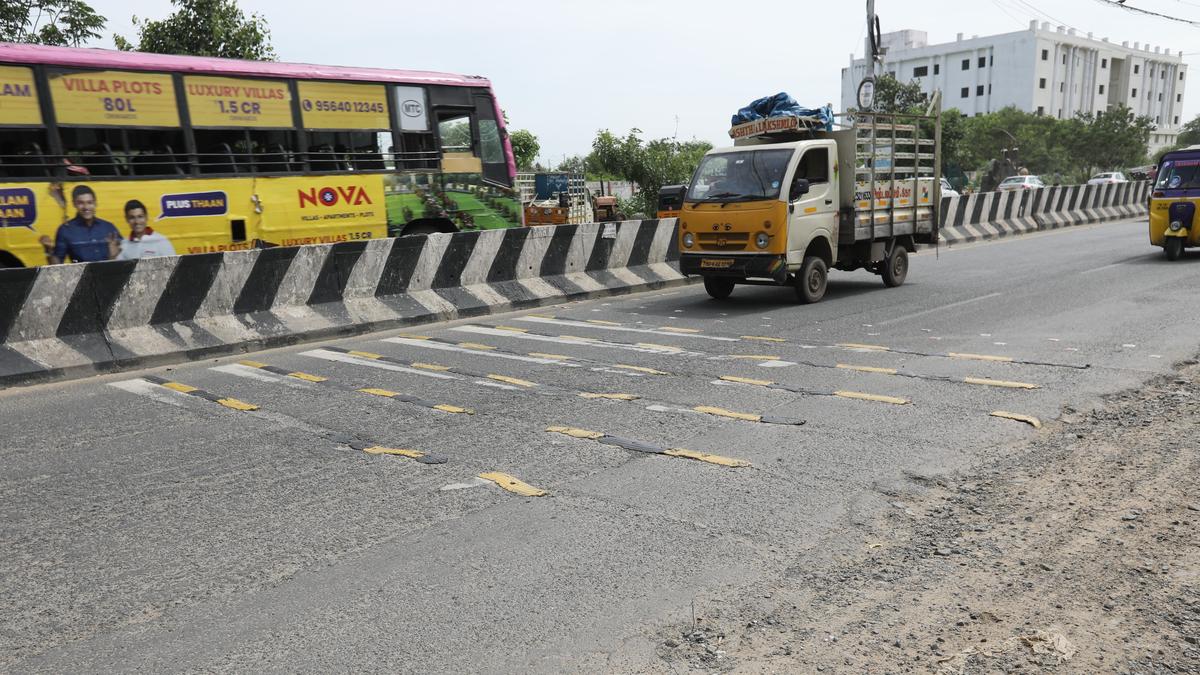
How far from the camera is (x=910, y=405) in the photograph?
645cm

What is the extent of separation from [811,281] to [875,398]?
548 cm

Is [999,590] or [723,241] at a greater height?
[723,241]

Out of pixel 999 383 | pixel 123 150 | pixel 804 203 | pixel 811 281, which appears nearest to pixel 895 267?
pixel 811 281

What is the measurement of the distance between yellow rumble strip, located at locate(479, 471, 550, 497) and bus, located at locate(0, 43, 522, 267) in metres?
8.74

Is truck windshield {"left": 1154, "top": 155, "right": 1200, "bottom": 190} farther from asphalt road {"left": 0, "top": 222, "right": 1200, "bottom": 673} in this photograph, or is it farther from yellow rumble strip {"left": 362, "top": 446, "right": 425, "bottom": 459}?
yellow rumble strip {"left": 362, "top": 446, "right": 425, "bottom": 459}

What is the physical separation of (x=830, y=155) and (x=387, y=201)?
22.2ft

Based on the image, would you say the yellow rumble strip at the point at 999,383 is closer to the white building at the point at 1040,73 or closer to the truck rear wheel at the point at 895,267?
the truck rear wheel at the point at 895,267

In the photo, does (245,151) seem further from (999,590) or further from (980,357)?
(999,590)

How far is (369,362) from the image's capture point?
28.5ft

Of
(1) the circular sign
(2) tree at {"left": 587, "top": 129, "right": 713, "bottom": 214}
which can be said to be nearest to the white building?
(2) tree at {"left": 587, "top": 129, "right": 713, "bottom": 214}

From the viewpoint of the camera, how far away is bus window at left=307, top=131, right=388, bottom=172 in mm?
13203

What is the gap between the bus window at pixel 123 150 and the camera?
36.7ft

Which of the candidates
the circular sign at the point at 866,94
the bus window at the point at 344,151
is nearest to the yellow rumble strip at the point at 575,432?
the bus window at the point at 344,151

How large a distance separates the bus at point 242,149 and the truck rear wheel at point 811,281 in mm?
5881
